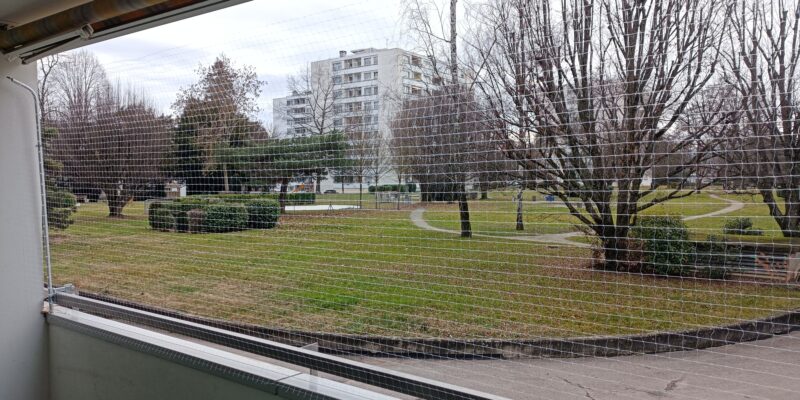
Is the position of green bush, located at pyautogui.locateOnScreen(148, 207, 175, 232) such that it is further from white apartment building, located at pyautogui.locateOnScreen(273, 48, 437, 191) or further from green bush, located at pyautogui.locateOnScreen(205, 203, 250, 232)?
white apartment building, located at pyautogui.locateOnScreen(273, 48, 437, 191)

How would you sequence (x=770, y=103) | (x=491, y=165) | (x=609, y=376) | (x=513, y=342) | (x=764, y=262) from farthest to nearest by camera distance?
(x=513, y=342) → (x=609, y=376) → (x=491, y=165) → (x=764, y=262) → (x=770, y=103)

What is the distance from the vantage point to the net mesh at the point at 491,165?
5.28 ft

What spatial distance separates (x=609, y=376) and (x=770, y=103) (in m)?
1.66

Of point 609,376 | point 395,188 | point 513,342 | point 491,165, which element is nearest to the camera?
point 491,165

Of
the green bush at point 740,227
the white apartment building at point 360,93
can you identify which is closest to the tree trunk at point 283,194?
the white apartment building at point 360,93

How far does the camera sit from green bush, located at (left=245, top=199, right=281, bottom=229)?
7.40 ft

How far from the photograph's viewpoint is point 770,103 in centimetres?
135

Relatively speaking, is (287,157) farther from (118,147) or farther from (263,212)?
(118,147)

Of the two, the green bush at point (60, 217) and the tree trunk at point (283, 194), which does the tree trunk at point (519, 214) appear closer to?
the tree trunk at point (283, 194)

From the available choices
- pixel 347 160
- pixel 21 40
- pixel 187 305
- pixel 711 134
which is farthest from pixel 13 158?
pixel 711 134

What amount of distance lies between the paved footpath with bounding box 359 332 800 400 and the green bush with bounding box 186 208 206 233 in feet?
4.20

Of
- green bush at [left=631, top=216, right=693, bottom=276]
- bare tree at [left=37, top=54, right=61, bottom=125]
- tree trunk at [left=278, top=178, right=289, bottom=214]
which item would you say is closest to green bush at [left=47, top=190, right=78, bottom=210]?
bare tree at [left=37, top=54, right=61, bottom=125]

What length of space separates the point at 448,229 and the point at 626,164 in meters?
0.80

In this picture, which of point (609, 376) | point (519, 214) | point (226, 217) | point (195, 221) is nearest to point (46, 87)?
point (195, 221)
